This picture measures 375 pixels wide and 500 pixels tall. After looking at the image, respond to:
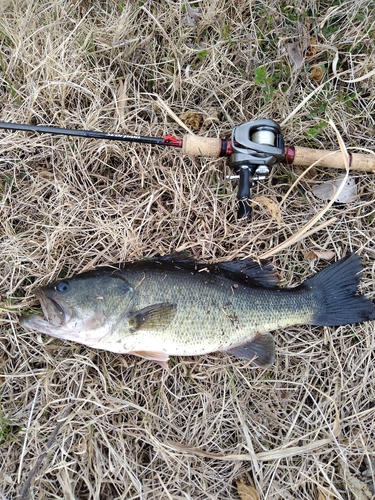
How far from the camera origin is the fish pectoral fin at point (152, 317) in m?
2.58

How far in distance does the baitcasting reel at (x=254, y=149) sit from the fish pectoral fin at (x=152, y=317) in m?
0.97

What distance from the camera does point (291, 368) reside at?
303 cm

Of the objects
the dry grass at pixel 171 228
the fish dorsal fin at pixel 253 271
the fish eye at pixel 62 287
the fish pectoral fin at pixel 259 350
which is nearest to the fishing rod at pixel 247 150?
the dry grass at pixel 171 228

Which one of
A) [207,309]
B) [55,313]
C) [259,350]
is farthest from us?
[259,350]

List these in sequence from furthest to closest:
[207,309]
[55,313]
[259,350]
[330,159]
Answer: [330,159] → [259,350] → [207,309] → [55,313]

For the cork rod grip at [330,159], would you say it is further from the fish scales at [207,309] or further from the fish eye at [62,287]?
the fish eye at [62,287]

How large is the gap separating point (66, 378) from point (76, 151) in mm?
1654

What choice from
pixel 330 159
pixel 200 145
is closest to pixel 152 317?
pixel 200 145

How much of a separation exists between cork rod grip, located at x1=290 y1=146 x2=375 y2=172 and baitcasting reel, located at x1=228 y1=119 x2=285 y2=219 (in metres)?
0.19

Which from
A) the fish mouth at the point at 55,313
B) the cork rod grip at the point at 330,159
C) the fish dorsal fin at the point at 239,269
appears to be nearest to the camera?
the fish mouth at the point at 55,313

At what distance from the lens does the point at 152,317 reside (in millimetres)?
2576

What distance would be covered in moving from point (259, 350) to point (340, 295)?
27.7 inches

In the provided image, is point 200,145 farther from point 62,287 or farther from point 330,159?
point 62,287

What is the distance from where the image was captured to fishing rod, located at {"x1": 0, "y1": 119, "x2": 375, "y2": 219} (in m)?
2.74
